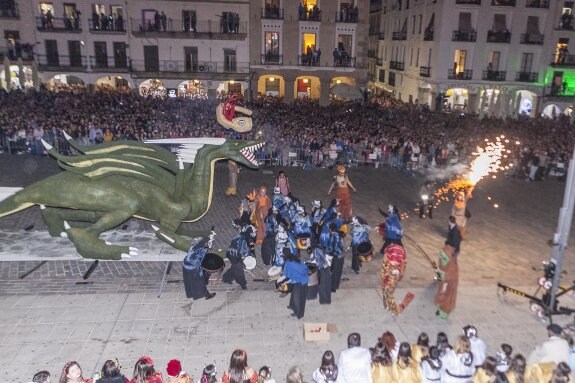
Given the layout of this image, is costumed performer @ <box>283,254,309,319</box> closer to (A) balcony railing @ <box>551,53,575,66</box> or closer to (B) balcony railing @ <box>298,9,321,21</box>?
(B) balcony railing @ <box>298,9,321,21</box>

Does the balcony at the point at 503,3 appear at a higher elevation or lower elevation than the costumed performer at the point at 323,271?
higher

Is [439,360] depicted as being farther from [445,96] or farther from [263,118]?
[445,96]

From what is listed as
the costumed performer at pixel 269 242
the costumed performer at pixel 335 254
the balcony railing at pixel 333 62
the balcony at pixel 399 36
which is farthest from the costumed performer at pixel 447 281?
the balcony at pixel 399 36

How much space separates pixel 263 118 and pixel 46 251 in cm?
1488

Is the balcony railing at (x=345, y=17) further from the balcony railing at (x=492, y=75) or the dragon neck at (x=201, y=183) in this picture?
the dragon neck at (x=201, y=183)

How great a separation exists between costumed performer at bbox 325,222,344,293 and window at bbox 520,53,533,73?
103 ft

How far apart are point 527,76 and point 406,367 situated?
1382 inches

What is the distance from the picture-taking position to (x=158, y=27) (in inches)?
1313

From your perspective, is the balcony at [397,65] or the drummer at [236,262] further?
the balcony at [397,65]

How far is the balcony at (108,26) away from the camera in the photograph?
110ft

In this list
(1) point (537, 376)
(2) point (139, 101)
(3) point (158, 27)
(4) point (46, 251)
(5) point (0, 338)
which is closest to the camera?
(1) point (537, 376)

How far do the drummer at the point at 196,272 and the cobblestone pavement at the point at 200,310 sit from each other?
0.24m

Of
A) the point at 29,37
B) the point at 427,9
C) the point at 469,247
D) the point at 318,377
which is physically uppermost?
the point at 427,9

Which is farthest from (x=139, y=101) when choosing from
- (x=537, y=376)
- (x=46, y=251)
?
(x=537, y=376)
